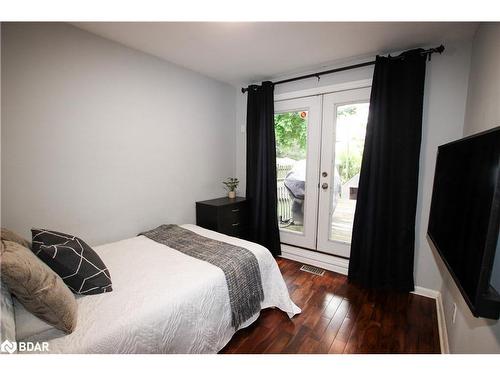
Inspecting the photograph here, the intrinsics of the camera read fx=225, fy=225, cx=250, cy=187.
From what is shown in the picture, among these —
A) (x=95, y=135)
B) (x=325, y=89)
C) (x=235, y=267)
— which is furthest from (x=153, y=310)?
(x=325, y=89)

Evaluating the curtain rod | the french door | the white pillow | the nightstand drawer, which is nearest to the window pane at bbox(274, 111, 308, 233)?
the french door

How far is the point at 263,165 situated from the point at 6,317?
8.49 feet

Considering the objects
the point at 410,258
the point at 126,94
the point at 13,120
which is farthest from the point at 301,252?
the point at 13,120

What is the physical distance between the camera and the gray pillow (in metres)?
0.88

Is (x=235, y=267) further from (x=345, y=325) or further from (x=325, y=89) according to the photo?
(x=325, y=89)

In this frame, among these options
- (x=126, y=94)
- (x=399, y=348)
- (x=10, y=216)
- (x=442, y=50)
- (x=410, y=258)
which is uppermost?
(x=442, y=50)

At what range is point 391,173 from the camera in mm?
2195

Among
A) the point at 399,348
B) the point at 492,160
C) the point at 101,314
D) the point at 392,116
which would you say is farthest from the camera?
the point at 392,116

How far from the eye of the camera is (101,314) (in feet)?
3.67

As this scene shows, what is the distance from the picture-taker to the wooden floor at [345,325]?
1586 millimetres

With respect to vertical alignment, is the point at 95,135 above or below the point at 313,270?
above

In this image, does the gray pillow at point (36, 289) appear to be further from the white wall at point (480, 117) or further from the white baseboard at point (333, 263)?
the white baseboard at point (333, 263)

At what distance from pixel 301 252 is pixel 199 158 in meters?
1.86

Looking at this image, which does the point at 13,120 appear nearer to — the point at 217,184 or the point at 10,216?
the point at 10,216
